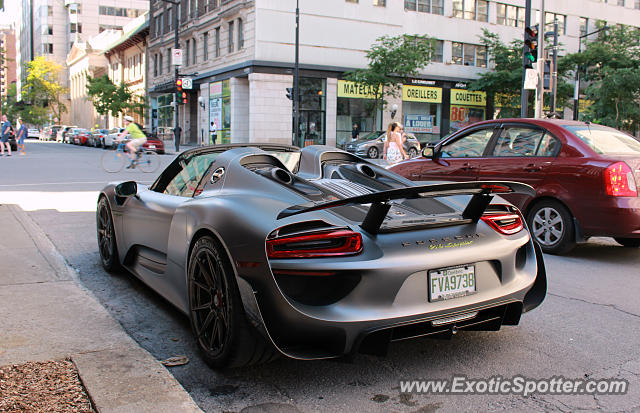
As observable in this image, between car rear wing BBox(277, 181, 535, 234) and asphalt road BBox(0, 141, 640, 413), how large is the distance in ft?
2.49

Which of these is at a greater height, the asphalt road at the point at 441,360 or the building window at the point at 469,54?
the building window at the point at 469,54

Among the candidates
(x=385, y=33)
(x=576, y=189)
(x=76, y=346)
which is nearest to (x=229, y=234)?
(x=76, y=346)

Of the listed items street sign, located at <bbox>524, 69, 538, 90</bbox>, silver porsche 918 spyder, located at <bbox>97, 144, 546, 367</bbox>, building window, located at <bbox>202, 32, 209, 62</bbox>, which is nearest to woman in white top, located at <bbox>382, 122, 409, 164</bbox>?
street sign, located at <bbox>524, 69, 538, 90</bbox>

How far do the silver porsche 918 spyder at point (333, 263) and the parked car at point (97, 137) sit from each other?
146 ft

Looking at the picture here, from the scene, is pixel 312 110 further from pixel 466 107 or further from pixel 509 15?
pixel 509 15

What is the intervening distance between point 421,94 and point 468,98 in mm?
4453

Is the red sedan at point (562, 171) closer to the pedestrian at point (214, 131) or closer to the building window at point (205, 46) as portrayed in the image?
the pedestrian at point (214, 131)

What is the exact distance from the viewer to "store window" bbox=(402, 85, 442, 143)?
1670 inches

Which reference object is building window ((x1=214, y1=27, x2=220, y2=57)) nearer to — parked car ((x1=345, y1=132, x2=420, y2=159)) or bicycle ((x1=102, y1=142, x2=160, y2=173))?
parked car ((x1=345, y1=132, x2=420, y2=159))

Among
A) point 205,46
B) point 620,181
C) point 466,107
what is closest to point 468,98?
point 466,107

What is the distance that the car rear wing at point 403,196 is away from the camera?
297cm

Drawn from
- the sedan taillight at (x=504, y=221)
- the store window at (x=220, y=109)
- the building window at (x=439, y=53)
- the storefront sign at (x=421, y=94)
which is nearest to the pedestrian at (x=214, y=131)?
the store window at (x=220, y=109)

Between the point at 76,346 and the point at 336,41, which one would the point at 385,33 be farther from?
the point at 76,346

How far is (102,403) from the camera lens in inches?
112
